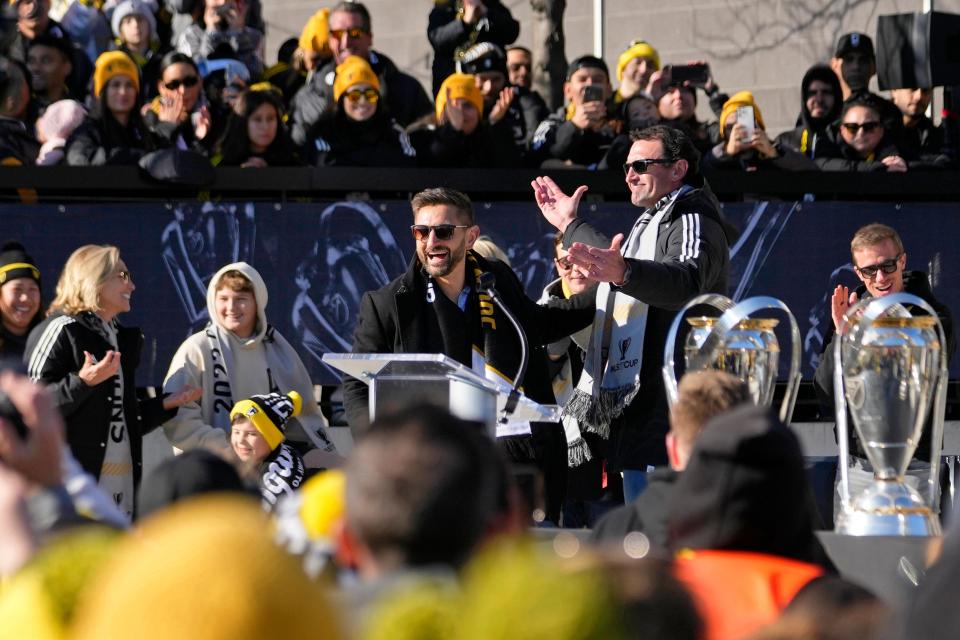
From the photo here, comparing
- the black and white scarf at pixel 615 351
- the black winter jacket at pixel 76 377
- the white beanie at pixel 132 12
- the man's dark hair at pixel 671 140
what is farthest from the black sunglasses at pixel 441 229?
the white beanie at pixel 132 12

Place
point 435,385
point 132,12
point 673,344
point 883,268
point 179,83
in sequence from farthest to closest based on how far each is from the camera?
point 132,12
point 179,83
point 883,268
point 435,385
point 673,344

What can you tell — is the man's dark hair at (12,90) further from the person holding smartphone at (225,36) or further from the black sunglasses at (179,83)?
the person holding smartphone at (225,36)

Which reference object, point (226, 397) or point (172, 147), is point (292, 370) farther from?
point (172, 147)

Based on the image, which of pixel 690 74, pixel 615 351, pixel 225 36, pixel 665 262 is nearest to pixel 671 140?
pixel 665 262

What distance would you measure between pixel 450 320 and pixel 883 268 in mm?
1622

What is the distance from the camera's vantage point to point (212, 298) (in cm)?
645

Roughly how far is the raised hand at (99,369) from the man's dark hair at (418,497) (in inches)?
154

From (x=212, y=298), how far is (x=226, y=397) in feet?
1.39

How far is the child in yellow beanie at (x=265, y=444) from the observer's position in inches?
229

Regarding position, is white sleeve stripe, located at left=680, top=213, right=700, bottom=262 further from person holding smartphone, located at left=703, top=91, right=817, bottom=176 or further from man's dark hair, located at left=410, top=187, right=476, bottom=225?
person holding smartphone, located at left=703, top=91, right=817, bottom=176

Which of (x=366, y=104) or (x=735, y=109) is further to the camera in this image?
(x=735, y=109)

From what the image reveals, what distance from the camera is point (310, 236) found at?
7820 millimetres

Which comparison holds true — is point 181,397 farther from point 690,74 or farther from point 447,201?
point 690,74

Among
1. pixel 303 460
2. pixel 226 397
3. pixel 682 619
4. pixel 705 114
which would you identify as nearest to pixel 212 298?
pixel 226 397
